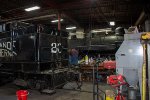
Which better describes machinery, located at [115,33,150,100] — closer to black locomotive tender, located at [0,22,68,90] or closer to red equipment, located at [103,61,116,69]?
black locomotive tender, located at [0,22,68,90]

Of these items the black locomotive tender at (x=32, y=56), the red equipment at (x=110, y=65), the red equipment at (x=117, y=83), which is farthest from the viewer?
the red equipment at (x=110, y=65)

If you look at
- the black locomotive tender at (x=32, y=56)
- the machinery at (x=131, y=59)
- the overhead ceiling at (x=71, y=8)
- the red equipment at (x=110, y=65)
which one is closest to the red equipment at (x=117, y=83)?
the machinery at (x=131, y=59)

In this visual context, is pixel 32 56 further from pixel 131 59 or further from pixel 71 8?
pixel 71 8

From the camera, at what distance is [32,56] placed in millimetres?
6355

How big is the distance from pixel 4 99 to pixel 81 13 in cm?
891

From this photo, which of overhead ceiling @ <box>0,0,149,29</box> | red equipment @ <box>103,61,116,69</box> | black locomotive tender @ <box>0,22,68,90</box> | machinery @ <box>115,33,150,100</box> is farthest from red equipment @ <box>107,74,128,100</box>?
overhead ceiling @ <box>0,0,149,29</box>

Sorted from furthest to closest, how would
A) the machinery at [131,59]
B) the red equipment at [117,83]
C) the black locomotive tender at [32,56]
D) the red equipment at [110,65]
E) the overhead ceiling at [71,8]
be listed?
the overhead ceiling at [71,8]
the red equipment at [110,65]
the black locomotive tender at [32,56]
the machinery at [131,59]
the red equipment at [117,83]

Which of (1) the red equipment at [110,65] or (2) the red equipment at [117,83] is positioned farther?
(1) the red equipment at [110,65]

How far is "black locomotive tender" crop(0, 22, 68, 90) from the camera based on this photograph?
6.22 m

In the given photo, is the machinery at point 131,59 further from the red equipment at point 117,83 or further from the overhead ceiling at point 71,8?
the overhead ceiling at point 71,8

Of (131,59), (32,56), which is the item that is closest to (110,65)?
(131,59)

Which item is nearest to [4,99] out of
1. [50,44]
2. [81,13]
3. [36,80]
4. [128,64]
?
[36,80]

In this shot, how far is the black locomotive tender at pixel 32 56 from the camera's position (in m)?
6.22

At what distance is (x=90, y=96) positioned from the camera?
18.8ft
